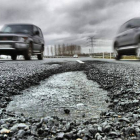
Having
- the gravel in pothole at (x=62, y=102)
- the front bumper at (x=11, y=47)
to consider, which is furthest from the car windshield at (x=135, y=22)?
the gravel in pothole at (x=62, y=102)

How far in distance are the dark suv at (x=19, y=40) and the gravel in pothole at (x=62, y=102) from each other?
657 centimetres

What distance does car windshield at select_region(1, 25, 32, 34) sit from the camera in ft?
33.8

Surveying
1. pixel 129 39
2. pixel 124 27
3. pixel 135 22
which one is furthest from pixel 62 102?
pixel 124 27

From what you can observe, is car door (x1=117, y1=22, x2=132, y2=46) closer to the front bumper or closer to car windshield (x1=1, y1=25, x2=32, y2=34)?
car windshield (x1=1, y1=25, x2=32, y2=34)

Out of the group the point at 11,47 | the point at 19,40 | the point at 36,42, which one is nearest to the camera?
the point at 11,47

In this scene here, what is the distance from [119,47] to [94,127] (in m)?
9.90

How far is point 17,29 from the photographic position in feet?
34.2

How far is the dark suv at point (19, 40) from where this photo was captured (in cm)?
926

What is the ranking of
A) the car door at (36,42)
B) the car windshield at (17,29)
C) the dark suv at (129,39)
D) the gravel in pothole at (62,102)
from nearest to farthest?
the gravel in pothole at (62,102)
the dark suv at (129,39)
the car windshield at (17,29)
the car door at (36,42)

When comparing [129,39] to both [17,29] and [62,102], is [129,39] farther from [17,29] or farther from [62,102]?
[62,102]

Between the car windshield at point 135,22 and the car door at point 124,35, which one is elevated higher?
the car windshield at point 135,22

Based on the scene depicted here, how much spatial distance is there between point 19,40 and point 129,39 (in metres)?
5.19

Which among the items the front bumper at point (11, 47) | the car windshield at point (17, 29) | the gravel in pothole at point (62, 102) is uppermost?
the car windshield at point (17, 29)

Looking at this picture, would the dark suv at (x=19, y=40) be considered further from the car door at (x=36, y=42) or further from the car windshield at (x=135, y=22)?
the car windshield at (x=135, y=22)
